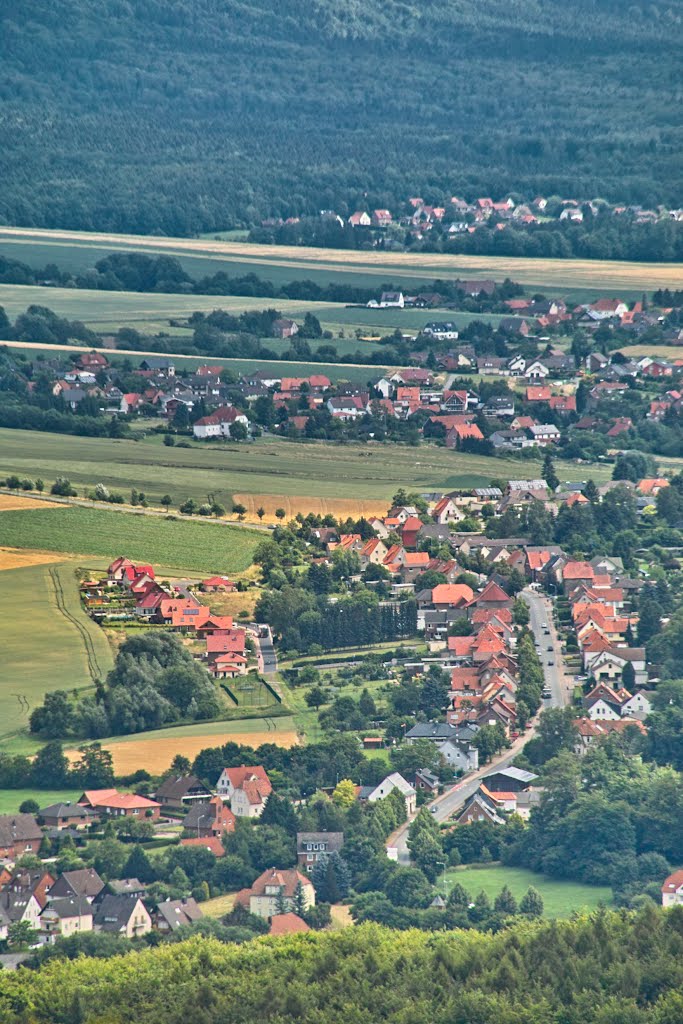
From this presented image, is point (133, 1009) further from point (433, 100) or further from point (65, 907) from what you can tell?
point (433, 100)

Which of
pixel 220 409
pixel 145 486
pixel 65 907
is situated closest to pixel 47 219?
pixel 220 409

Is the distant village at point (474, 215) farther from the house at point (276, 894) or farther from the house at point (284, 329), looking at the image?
the house at point (276, 894)

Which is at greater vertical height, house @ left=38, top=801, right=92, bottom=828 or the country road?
house @ left=38, top=801, right=92, bottom=828

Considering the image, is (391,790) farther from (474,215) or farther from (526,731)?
(474,215)

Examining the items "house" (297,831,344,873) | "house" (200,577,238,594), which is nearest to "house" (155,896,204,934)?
"house" (297,831,344,873)

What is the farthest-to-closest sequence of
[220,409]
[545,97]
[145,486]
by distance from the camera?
1. [545,97]
2. [220,409]
3. [145,486]

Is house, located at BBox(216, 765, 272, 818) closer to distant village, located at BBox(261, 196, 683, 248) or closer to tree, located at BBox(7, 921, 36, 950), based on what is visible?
tree, located at BBox(7, 921, 36, 950)
